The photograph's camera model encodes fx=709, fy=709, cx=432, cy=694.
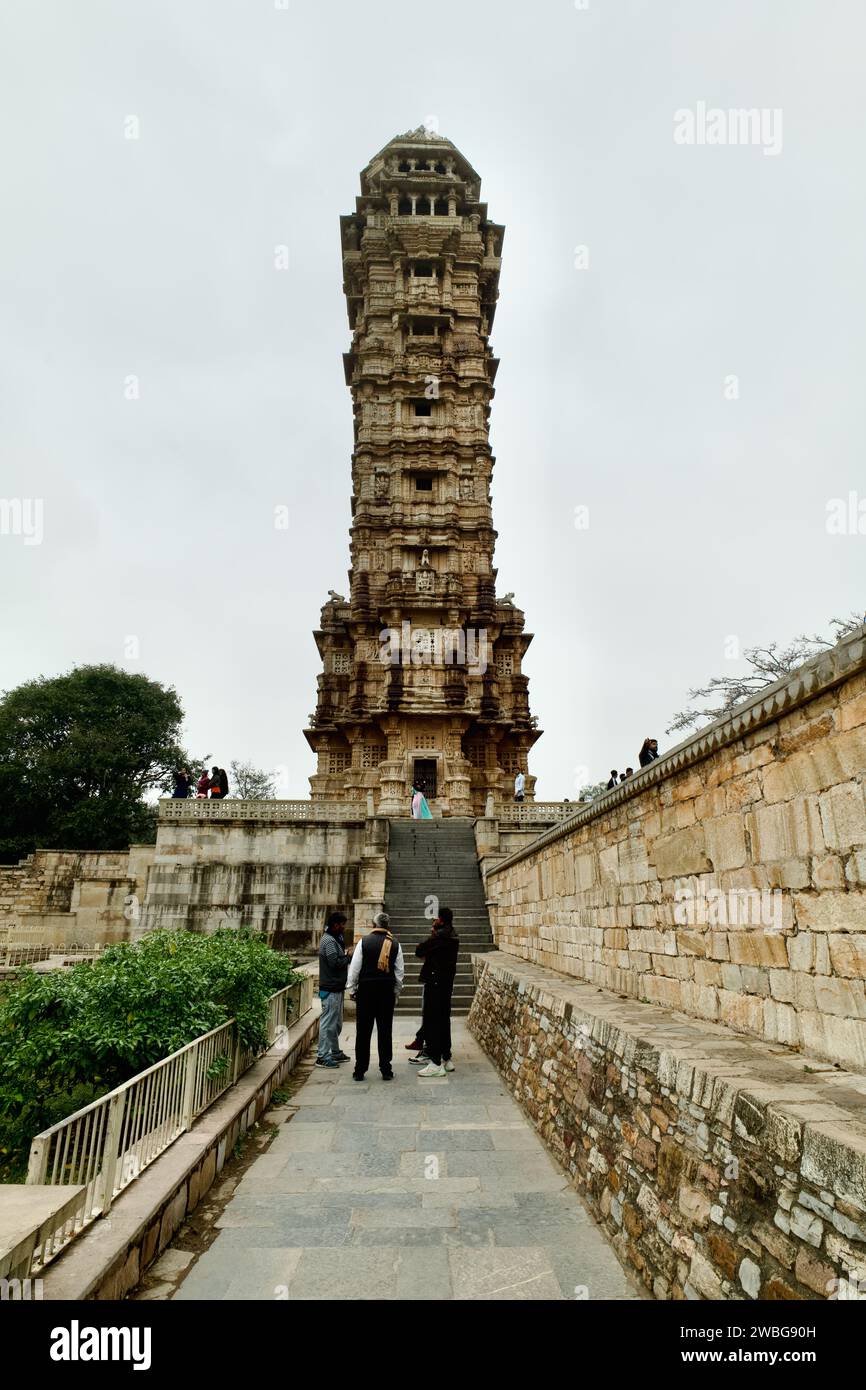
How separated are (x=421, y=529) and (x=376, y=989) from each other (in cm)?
2522

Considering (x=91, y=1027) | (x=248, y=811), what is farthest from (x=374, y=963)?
(x=248, y=811)

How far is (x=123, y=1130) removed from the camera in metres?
4.07

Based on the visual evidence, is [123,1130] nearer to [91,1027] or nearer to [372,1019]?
[91,1027]

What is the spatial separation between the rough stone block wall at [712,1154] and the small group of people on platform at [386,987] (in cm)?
267

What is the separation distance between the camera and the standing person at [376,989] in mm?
7934

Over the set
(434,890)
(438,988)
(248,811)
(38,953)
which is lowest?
(38,953)

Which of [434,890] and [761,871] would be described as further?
[434,890]

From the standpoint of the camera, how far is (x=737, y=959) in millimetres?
4344

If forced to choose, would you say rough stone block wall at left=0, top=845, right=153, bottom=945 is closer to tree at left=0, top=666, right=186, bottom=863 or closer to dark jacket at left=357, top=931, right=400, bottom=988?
tree at left=0, top=666, right=186, bottom=863

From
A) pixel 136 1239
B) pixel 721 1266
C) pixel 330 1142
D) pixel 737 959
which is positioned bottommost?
pixel 330 1142

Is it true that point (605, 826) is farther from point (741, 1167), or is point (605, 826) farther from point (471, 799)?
point (471, 799)

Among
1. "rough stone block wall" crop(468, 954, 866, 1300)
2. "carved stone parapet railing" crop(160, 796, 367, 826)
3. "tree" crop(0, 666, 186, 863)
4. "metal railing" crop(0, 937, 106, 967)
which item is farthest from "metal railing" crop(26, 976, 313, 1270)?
"tree" crop(0, 666, 186, 863)
